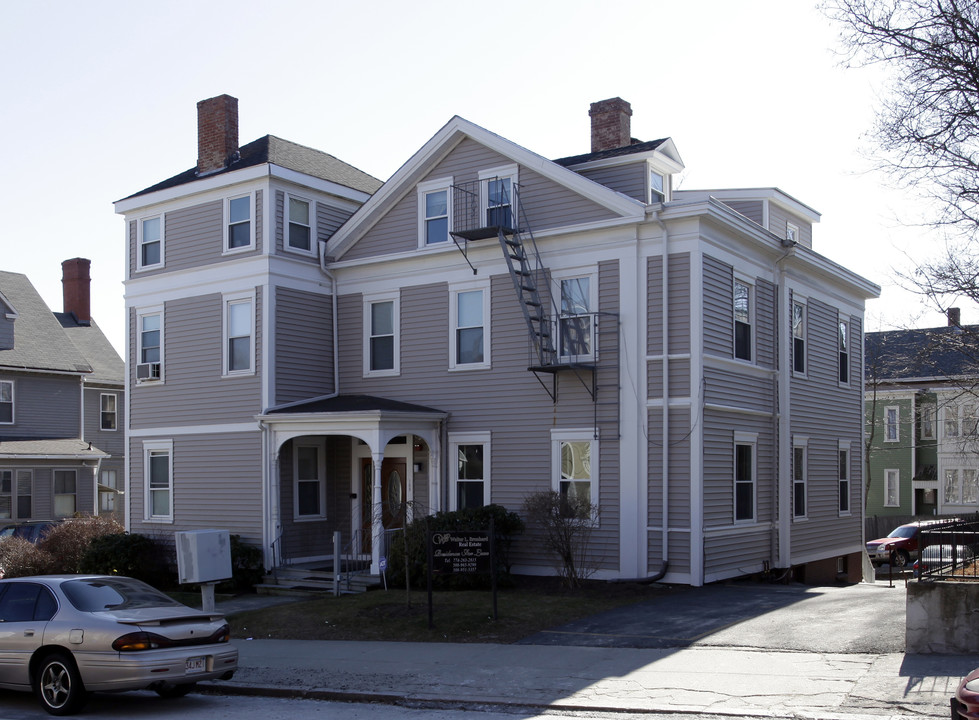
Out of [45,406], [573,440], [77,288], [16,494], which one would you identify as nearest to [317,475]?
[573,440]

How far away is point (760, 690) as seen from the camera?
35.2 ft

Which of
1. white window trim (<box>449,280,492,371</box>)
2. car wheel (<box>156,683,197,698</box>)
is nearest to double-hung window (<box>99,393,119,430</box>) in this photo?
white window trim (<box>449,280,492,371</box>)

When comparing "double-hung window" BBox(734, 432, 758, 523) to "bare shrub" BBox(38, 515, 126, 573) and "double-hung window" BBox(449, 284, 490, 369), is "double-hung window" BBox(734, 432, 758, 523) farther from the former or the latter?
"bare shrub" BBox(38, 515, 126, 573)

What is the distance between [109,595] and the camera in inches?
452

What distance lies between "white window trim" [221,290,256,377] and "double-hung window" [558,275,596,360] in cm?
722

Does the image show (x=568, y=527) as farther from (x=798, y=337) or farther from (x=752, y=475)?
(x=798, y=337)

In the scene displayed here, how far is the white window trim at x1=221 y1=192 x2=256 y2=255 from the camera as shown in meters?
23.4

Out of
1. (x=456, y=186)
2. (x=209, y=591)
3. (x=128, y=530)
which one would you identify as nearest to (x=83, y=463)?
(x=128, y=530)

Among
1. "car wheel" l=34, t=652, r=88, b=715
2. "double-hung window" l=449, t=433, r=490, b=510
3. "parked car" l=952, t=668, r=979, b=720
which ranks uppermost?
"double-hung window" l=449, t=433, r=490, b=510

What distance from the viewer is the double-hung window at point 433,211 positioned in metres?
22.8

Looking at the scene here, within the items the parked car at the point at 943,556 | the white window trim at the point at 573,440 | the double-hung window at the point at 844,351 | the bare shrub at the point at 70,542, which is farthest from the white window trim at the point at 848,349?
the bare shrub at the point at 70,542

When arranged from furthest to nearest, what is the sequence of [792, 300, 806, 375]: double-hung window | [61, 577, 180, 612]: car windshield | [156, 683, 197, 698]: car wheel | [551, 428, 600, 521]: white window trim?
[792, 300, 806, 375]: double-hung window, [551, 428, 600, 521]: white window trim, [156, 683, 197, 698]: car wheel, [61, 577, 180, 612]: car windshield

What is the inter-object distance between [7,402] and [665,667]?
3033cm

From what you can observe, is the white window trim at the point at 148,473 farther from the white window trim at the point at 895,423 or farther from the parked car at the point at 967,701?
the white window trim at the point at 895,423
